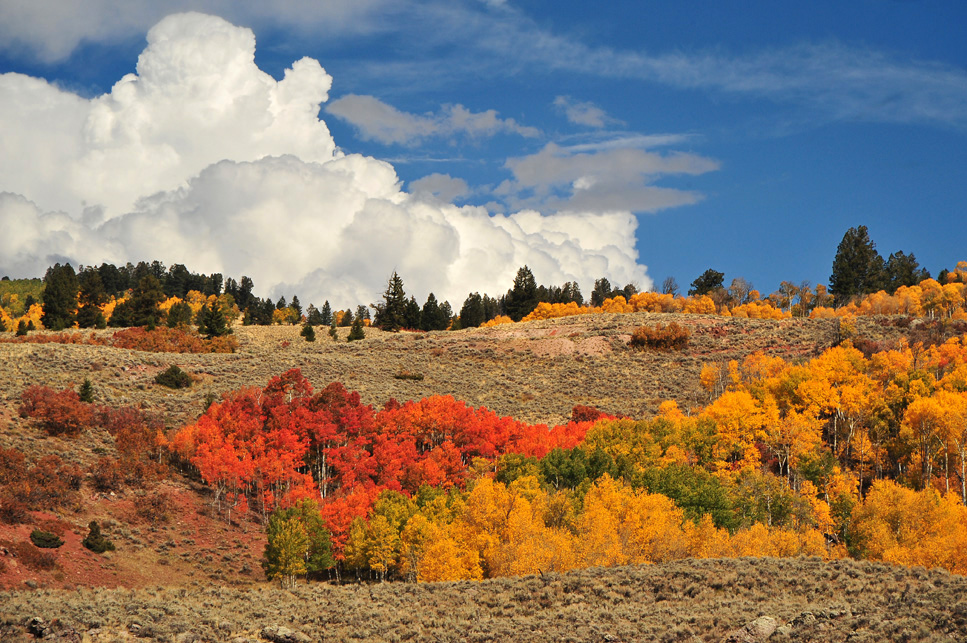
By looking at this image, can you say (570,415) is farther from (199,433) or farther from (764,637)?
(764,637)

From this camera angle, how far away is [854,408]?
8050 cm

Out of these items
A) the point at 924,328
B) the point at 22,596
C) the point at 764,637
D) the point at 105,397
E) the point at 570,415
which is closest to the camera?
the point at 764,637

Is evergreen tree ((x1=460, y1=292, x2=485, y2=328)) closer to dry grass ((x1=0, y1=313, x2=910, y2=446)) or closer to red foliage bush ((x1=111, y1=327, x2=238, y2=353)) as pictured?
dry grass ((x1=0, y1=313, x2=910, y2=446))

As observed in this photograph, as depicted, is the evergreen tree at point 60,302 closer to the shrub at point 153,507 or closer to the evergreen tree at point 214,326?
the evergreen tree at point 214,326

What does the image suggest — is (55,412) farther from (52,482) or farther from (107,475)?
(52,482)

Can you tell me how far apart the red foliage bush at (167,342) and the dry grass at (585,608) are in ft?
269

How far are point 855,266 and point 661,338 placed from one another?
3353 inches

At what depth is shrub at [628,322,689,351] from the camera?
418 feet

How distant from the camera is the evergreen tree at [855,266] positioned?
18562 centimetres

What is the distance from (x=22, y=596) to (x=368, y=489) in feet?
115

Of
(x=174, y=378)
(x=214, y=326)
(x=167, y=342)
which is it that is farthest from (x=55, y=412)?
(x=214, y=326)

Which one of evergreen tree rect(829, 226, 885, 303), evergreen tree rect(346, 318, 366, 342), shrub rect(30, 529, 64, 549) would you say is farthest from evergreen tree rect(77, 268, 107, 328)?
evergreen tree rect(829, 226, 885, 303)

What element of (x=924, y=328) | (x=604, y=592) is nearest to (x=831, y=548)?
(x=604, y=592)

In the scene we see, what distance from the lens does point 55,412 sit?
66562 mm
